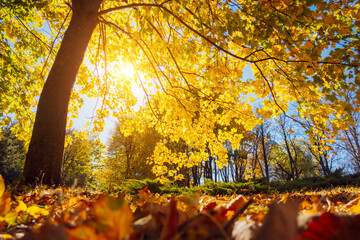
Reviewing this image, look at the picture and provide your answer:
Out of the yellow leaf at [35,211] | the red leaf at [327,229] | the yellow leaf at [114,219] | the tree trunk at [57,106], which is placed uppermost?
the tree trunk at [57,106]

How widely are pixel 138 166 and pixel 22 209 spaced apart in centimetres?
1954

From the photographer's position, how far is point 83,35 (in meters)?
3.70

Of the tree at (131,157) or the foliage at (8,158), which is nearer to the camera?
the tree at (131,157)

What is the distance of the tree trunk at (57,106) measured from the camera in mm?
2975

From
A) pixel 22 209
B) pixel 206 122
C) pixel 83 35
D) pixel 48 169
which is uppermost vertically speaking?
pixel 83 35

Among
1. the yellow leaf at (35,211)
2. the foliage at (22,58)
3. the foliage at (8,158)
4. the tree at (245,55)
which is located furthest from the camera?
the foliage at (8,158)

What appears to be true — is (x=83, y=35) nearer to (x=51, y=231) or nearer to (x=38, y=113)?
(x=38, y=113)

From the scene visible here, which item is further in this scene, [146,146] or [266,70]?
[146,146]

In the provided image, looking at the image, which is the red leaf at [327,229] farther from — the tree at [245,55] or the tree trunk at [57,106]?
the tree trunk at [57,106]

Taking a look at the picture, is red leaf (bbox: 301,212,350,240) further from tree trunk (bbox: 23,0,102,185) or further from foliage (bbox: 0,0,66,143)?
foliage (bbox: 0,0,66,143)

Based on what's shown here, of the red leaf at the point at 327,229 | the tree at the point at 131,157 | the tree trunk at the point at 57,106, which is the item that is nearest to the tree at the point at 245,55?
the tree trunk at the point at 57,106

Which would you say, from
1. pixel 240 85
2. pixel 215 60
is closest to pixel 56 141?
pixel 215 60

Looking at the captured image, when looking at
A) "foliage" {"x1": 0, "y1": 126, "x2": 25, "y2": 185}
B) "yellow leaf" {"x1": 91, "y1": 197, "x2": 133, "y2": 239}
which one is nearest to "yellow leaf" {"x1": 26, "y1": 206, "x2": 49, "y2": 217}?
"yellow leaf" {"x1": 91, "y1": 197, "x2": 133, "y2": 239}

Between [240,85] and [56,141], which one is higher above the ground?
[240,85]
